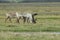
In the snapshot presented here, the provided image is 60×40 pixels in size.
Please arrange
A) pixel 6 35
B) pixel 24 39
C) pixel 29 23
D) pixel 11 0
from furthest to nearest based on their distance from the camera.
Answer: pixel 11 0, pixel 29 23, pixel 6 35, pixel 24 39

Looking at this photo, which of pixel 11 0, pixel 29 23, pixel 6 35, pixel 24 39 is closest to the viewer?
pixel 24 39

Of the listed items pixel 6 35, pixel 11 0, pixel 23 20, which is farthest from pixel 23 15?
pixel 11 0

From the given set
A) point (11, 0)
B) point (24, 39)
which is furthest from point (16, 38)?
point (11, 0)

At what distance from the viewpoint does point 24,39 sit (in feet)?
48.2

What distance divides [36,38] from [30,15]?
1015 centimetres

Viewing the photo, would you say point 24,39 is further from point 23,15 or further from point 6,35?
point 23,15

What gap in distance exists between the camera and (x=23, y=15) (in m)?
25.0

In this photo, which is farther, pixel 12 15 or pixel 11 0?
pixel 11 0

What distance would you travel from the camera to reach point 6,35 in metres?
16.2

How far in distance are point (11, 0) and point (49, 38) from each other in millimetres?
54317

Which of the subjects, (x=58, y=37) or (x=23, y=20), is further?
(x=23, y=20)

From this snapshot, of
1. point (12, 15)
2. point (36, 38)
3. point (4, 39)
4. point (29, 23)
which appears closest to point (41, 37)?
point (36, 38)

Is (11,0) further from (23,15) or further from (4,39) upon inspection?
(4,39)

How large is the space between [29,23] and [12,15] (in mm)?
2231
